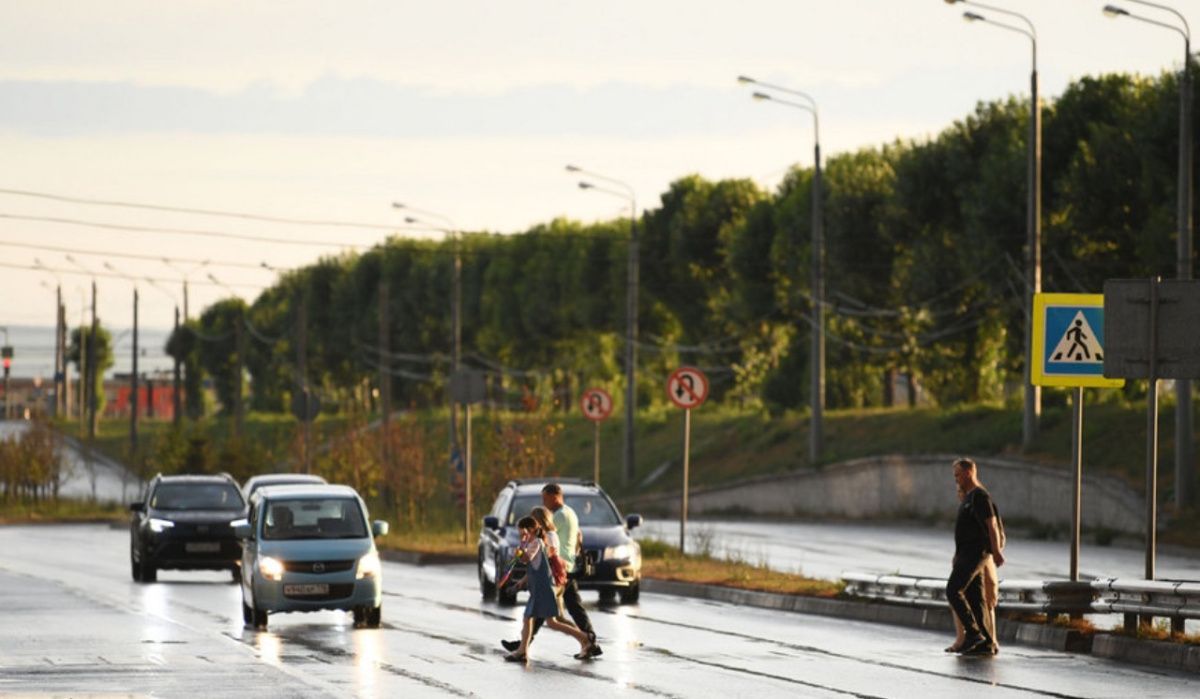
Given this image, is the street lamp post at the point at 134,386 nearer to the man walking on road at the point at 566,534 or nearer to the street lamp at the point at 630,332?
the street lamp at the point at 630,332

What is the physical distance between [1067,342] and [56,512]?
55.4 metres

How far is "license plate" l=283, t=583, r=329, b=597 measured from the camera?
2480 cm

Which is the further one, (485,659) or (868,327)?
(868,327)

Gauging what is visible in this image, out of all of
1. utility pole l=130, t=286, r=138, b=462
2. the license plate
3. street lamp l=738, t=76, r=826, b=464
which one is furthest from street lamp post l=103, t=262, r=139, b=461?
the license plate

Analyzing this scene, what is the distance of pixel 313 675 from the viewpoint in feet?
60.7

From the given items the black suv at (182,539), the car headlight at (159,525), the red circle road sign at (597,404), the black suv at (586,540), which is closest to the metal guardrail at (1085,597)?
the black suv at (586,540)

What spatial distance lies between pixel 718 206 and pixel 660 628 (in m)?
67.7

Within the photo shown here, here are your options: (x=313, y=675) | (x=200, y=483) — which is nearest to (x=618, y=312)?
(x=200, y=483)

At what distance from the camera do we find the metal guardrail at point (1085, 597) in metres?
19.8

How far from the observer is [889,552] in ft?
139

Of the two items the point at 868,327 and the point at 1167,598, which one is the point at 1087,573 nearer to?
the point at 1167,598

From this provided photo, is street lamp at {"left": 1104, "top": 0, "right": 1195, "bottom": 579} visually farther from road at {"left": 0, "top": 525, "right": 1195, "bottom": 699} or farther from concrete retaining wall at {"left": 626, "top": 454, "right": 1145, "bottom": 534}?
road at {"left": 0, "top": 525, "right": 1195, "bottom": 699}

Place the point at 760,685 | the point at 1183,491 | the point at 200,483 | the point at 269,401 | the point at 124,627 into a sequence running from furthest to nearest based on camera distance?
the point at 269,401 → the point at 1183,491 → the point at 200,483 → the point at 124,627 → the point at 760,685

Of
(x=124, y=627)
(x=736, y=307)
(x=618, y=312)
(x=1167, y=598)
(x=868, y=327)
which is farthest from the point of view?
(x=618, y=312)
